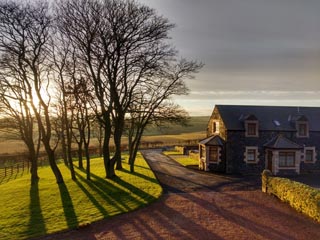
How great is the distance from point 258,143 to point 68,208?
66.8 feet

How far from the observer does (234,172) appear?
31.0 m

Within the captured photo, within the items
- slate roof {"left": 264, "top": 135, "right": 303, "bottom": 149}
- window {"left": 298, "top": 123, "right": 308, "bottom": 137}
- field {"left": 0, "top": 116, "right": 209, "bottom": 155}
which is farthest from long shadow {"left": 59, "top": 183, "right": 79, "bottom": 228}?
window {"left": 298, "top": 123, "right": 308, "bottom": 137}

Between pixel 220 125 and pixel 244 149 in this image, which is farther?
pixel 220 125

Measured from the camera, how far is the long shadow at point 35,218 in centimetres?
1392

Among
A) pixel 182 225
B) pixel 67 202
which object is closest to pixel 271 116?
pixel 182 225

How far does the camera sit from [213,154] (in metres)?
31.9

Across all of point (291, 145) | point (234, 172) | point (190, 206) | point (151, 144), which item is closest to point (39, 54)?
point (190, 206)

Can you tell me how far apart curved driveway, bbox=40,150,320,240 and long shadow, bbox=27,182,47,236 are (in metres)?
1.02

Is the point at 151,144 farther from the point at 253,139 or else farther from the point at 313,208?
the point at 313,208

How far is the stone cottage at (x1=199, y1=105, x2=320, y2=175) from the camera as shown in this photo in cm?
3099

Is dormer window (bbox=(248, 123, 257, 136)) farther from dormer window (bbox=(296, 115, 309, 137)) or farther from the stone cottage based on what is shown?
dormer window (bbox=(296, 115, 309, 137))

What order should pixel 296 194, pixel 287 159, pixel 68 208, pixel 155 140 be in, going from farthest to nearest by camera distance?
pixel 155 140
pixel 287 159
pixel 68 208
pixel 296 194

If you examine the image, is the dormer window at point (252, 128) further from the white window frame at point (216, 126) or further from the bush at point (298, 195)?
the bush at point (298, 195)

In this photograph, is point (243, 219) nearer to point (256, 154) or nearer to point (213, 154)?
point (213, 154)
